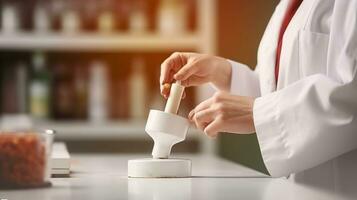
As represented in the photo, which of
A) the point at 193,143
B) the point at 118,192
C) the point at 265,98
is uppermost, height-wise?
the point at 265,98

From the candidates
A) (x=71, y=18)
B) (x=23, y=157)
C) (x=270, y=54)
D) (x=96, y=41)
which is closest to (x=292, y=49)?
(x=270, y=54)

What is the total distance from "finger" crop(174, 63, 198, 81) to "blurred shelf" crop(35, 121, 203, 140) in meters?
1.60

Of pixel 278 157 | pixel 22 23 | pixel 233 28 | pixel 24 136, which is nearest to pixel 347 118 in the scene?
pixel 278 157

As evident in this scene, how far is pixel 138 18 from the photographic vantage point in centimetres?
295

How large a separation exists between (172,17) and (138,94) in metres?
0.35

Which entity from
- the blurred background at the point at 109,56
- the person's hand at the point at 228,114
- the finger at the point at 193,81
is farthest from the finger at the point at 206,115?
the blurred background at the point at 109,56

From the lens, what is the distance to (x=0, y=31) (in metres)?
2.87

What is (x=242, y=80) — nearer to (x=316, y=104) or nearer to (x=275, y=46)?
(x=275, y=46)

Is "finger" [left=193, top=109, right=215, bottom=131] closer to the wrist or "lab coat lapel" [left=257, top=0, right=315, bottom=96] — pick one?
"lab coat lapel" [left=257, top=0, right=315, bottom=96]

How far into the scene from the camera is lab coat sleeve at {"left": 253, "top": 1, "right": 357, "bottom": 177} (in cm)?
97

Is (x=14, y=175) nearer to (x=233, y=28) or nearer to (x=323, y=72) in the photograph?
(x=323, y=72)

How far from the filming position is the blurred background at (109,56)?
9.44 ft

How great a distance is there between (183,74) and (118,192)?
37 centimetres

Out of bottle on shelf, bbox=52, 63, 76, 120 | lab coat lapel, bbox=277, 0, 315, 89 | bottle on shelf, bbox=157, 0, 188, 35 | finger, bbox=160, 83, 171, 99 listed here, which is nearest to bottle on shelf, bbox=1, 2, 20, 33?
bottle on shelf, bbox=52, 63, 76, 120
